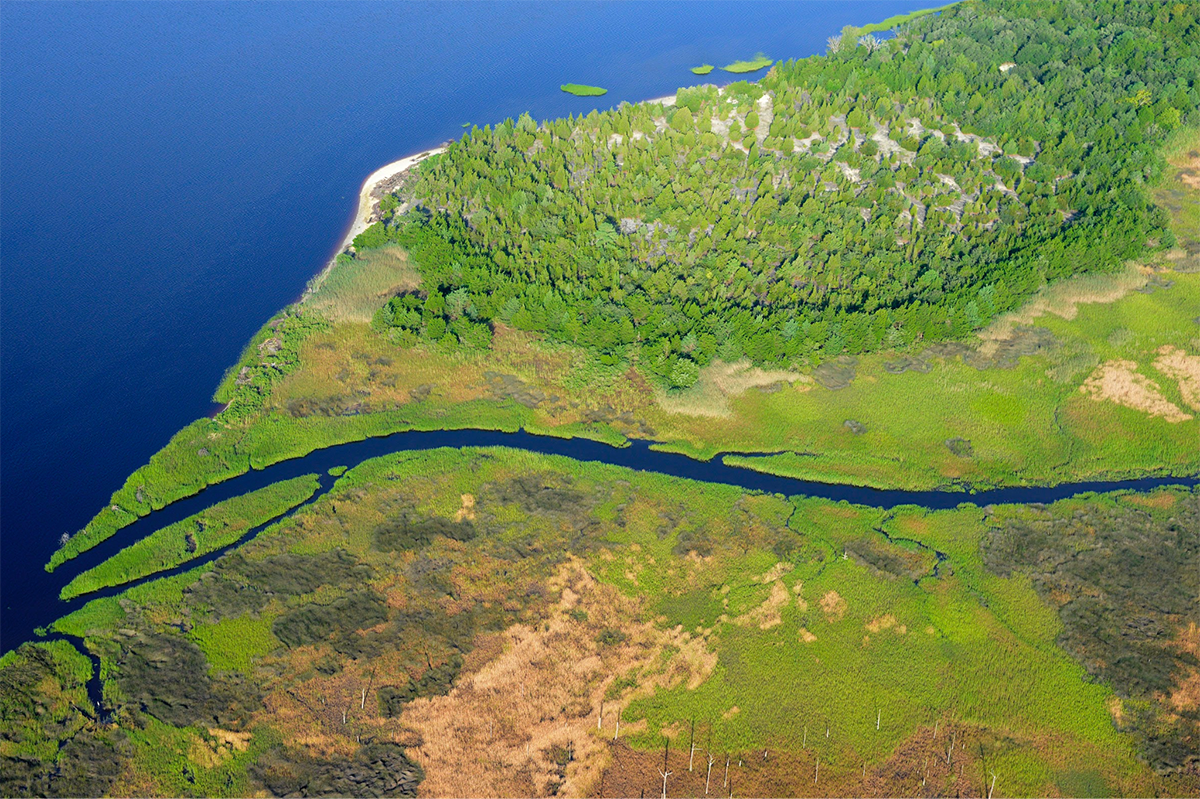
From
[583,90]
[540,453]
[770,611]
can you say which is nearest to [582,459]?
[540,453]

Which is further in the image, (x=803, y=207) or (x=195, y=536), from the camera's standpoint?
(x=803, y=207)

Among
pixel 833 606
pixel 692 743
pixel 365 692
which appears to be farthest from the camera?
pixel 833 606

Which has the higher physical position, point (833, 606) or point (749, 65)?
point (749, 65)

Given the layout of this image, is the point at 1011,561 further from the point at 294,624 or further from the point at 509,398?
the point at 294,624

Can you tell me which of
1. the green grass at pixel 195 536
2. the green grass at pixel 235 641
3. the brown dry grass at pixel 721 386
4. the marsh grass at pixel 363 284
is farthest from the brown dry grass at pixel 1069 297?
the green grass at pixel 235 641

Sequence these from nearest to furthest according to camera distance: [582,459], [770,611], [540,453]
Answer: [770,611] → [582,459] → [540,453]

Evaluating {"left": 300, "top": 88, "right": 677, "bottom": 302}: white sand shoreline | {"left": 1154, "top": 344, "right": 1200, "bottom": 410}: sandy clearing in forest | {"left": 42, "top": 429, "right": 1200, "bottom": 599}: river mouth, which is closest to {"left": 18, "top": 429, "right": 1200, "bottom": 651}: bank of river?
{"left": 42, "top": 429, "right": 1200, "bottom": 599}: river mouth

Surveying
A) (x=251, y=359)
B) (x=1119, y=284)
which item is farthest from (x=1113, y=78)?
(x=251, y=359)

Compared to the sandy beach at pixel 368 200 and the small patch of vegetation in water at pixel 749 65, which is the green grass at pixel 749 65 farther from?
the sandy beach at pixel 368 200

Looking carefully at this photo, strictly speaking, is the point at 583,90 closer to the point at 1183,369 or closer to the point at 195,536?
the point at 1183,369
